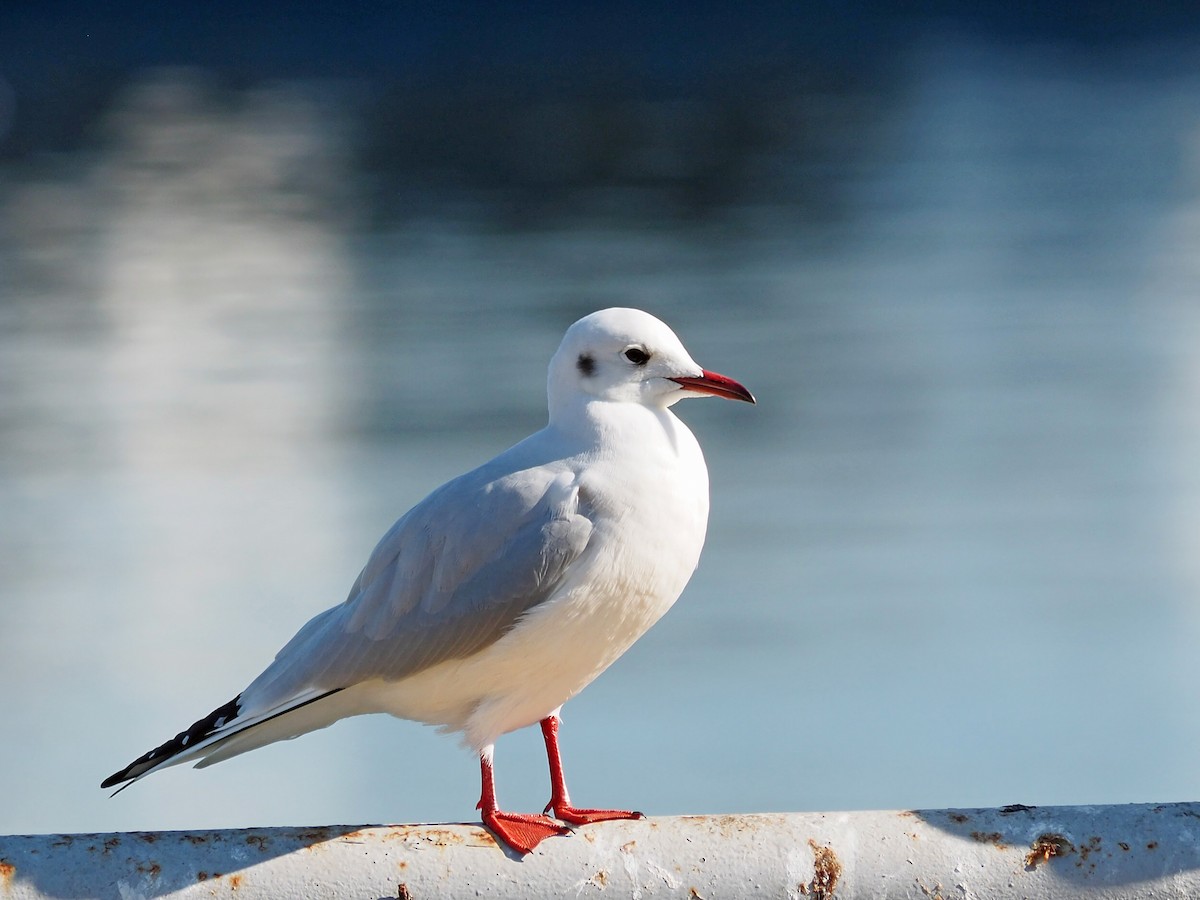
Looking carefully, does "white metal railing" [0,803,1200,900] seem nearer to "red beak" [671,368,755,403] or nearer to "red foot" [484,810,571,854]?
"red foot" [484,810,571,854]

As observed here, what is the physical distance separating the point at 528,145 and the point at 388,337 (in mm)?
5791

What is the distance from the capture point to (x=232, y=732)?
2.77 metres

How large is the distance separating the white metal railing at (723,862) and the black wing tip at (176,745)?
44 centimetres

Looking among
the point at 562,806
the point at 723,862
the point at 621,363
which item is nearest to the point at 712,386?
the point at 621,363

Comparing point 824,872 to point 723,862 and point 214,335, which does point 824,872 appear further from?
point 214,335

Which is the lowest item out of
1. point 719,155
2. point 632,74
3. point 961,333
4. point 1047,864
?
point 1047,864

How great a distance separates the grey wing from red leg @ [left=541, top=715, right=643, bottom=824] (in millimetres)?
249

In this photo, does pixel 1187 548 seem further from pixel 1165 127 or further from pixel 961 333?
pixel 1165 127

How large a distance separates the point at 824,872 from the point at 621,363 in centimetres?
94

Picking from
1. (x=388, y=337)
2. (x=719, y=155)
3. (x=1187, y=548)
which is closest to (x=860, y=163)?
(x=719, y=155)

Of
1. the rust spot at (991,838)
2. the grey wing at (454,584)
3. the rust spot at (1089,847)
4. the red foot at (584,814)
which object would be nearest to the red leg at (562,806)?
the red foot at (584,814)

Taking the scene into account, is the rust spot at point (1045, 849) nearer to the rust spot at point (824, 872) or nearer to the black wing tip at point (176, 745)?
the rust spot at point (824, 872)

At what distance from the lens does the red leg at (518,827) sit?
2352 mm

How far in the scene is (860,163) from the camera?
18688 millimetres
